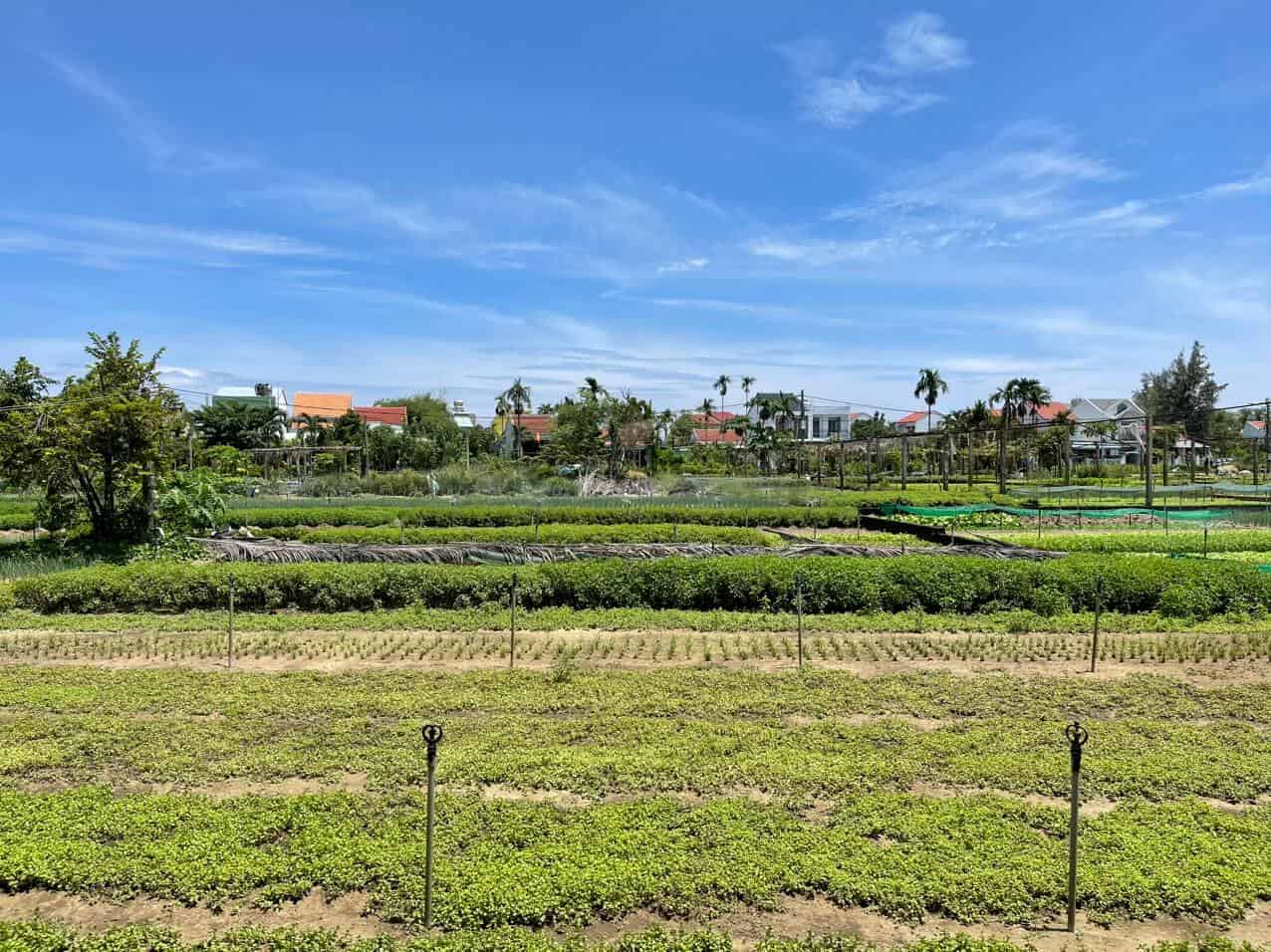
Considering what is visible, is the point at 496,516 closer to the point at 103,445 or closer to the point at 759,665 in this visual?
the point at 103,445

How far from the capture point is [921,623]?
1252 centimetres

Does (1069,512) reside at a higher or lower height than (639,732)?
higher

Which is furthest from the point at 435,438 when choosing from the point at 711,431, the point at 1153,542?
the point at 1153,542

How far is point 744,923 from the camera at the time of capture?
4551mm

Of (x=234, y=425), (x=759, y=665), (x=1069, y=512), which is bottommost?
(x=759, y=665)

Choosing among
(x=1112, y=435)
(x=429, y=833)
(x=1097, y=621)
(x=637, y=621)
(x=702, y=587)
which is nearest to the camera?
(x=429, y=833)

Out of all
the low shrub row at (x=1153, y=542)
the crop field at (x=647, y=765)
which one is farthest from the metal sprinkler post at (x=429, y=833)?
the low shrub row at (x=1153, y=542)

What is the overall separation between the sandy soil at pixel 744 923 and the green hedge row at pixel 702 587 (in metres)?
8.97

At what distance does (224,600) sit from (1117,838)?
43.2 ft

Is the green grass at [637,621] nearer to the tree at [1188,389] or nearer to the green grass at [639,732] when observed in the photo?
the green grass at [639,732]

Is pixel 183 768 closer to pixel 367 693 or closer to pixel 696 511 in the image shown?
pixel 367 693

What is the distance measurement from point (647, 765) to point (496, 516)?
2044cm

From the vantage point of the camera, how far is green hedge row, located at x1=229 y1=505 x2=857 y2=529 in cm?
2616

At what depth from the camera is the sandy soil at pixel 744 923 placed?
14.6ft
